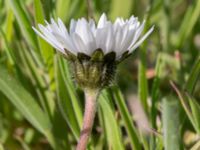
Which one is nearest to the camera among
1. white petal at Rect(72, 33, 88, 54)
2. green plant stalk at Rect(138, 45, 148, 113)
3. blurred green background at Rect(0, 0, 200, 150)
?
white petal at Rect(72, 33, 88, 54)

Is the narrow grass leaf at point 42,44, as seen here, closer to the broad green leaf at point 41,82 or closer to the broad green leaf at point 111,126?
the broad green leaf at point 41,82

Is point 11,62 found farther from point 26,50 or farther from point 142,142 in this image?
point 142,142

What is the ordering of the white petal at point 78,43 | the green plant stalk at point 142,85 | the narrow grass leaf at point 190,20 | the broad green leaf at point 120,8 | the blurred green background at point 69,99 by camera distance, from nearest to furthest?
the white petal at point 78,43 → the blurred green background at point 69,99 → the green plant stalk at point 142,85 → the narrow grass leaf at point 190,20 → the broad green leaf at point 120,8

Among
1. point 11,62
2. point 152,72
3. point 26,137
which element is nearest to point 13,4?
point 11,62

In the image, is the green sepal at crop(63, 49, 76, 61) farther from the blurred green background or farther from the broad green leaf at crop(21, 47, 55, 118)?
the broad green leaf at crop(21, 47, 55, 118)

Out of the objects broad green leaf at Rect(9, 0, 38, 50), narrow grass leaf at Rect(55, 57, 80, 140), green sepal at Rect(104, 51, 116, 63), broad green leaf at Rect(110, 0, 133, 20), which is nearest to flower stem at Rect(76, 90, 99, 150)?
green sepal at Rect(104, 51, 116, 63)

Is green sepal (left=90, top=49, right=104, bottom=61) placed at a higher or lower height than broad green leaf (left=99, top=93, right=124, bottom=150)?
higher

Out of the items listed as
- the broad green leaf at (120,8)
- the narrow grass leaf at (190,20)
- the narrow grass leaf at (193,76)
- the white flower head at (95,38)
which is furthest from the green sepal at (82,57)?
the broad green leaf at (120,8)

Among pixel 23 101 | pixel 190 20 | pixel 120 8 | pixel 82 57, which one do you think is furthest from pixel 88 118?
pixel 120 8
